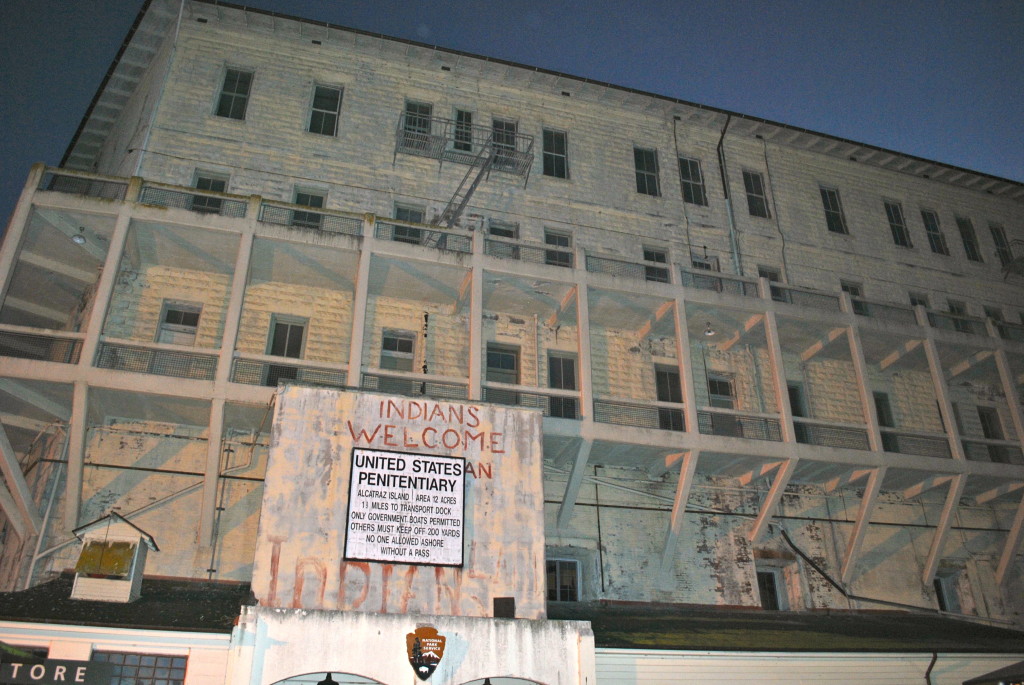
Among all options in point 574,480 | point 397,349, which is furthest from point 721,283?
point 397,349

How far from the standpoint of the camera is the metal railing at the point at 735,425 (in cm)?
2106

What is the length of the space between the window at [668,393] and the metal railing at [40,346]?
47.9 feet

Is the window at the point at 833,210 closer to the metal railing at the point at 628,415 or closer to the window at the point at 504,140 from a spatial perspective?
the metal railing at the point at 628,415

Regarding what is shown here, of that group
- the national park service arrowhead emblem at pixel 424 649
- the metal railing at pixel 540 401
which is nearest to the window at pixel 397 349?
the metal railing at pixel 540 401

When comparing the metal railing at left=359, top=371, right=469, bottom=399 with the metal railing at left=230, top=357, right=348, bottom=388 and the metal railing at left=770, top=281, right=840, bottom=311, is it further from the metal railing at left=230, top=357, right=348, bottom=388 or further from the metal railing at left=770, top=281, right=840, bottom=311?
the metal railing at left=770, top=281, right=840, bottom=311

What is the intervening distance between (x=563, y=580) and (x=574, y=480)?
2742mm

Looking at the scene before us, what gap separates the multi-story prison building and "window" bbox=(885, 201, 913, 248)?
30 cm

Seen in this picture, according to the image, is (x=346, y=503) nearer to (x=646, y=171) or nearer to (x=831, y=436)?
(x=831, y=436)

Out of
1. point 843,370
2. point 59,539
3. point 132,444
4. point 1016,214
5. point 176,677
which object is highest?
point 1016,214

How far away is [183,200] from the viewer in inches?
756

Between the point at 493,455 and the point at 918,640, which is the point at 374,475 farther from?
the point at 918,640

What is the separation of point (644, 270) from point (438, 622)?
13.1m

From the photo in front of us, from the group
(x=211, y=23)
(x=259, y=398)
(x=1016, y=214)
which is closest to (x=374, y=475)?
(x=259, y=398)

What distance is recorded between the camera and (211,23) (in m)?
22.9
